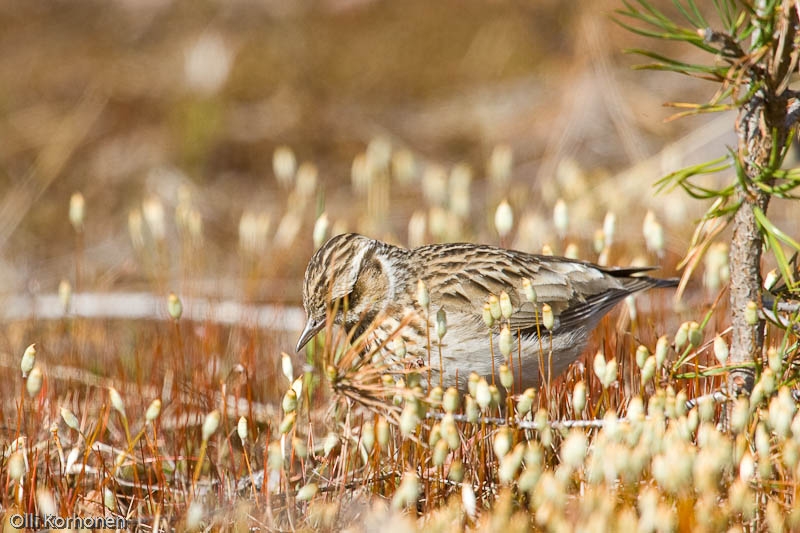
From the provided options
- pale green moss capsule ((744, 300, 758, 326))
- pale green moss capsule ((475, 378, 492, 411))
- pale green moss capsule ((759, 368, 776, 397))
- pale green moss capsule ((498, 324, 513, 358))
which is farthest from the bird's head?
pale green moss capsule ((759, 368, 776, 397))

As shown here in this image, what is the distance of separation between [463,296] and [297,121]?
7526 millimetres

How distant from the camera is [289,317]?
252 inches

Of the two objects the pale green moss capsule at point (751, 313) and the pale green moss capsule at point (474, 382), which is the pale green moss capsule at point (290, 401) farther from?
the pale green moss capsule at point (751, 313)

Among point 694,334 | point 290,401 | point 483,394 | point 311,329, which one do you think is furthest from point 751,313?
point 311,329

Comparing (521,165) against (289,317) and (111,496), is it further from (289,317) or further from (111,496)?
(111,496)

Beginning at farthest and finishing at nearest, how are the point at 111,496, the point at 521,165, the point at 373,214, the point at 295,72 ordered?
1. the point at 295,72
2. the point at 521,165
3. the point at 373,214
4. the point at 111,496

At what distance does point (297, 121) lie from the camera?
11.7 metres

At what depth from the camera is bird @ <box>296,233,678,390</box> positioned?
440cm

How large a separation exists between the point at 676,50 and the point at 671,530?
1086 centimetres

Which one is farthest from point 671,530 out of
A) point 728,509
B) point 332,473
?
point 332,473

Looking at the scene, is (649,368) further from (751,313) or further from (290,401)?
(290,401)

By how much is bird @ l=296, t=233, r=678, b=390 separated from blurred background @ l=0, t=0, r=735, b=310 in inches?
85.9

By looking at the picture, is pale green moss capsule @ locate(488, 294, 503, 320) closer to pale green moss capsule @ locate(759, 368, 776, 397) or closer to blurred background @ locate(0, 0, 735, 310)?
pale green moss capsule @ locate(759, 368, 776, 397)

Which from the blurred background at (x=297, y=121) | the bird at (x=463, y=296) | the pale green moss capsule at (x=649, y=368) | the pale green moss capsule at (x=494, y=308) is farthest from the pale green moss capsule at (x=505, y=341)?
the blurred background at (x=297, y=121)
